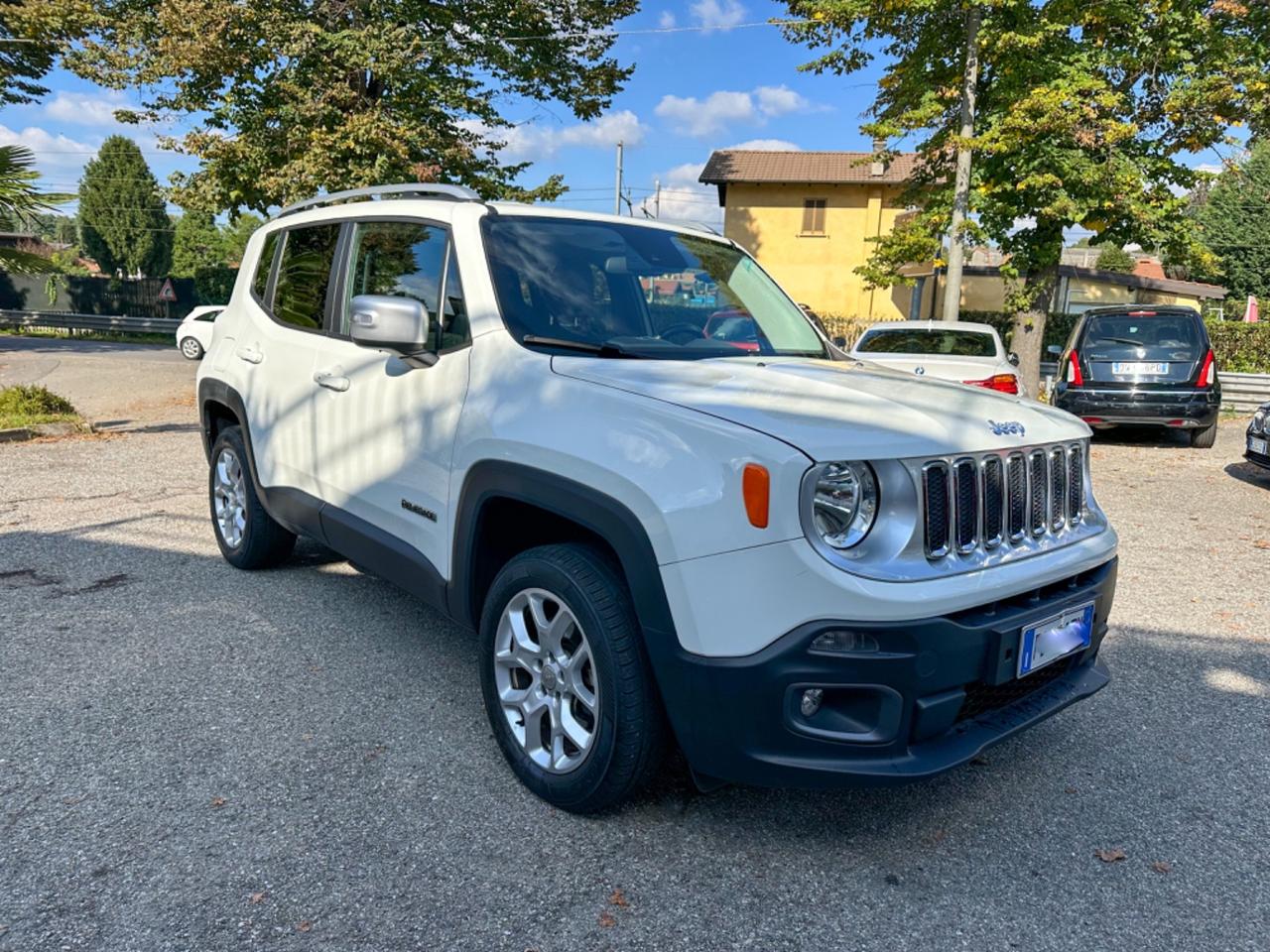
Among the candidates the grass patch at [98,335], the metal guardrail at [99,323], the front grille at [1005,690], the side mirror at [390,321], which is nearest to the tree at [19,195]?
the side mirror at [390,321]

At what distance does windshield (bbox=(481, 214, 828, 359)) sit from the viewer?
3.20 m

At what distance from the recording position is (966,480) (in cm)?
253

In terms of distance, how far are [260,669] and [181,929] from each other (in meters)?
1.67

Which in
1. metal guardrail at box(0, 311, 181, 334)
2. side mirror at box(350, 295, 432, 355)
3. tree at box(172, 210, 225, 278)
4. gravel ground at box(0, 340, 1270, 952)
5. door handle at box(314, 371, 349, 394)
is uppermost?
tree at box(172, 210, 225, 278)

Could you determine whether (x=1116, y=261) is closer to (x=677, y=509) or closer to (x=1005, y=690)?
(x=1005, y=690)

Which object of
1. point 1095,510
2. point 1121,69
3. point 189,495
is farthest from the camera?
point 1121,69

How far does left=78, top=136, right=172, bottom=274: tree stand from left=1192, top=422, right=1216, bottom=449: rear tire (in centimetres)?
5345

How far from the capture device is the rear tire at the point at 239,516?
4.84 meters

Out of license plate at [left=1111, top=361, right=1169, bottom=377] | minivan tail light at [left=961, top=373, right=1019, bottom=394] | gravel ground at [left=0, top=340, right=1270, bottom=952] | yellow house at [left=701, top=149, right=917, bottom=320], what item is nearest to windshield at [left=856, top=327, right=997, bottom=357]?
minivan tail light at [left=961, top=373, right=1019, bottom=394]

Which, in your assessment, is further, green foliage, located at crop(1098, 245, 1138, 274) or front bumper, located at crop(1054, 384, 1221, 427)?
green foliage, located at crop(1098, 245, 1138, 274)

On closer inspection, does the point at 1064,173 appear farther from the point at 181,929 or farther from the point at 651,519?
the point at 181,929

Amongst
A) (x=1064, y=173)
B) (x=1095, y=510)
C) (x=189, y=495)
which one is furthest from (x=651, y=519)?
(x=1064, y=173)

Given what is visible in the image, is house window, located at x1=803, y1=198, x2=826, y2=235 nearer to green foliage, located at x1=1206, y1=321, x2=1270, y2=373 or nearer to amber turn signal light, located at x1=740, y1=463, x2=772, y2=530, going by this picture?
green foliage, located at x1=1206, y1=321, x2=1270, y2=373

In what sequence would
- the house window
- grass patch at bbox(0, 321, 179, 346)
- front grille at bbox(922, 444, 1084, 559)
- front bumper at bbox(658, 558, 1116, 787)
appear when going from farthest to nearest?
the house window < grass patch at bbox(0, 321, 179, 346) < front grille at bbox(922, 444, 1084, 559) < front bumper at bbox(658, 558, 1116, 787)
